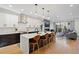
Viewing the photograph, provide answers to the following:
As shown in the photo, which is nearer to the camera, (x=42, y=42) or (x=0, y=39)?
(x=0, y=39)

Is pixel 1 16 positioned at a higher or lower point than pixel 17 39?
higher

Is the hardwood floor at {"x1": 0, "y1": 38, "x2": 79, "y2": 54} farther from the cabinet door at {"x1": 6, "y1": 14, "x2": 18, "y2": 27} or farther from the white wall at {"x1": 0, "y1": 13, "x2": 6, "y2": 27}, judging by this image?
the cabinet door at {"x1": 6, "y1": 14, "x2": 18, "y2": 27}

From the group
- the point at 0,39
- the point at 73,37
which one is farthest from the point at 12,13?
the point at 73,37

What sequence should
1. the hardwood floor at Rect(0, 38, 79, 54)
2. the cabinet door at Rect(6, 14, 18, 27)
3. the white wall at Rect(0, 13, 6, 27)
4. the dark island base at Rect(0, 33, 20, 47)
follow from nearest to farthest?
1. the hardwood floor at Rect(0, 38, 79, 54)
2. the dark island base at Rect(0, 33, 20, 47)
3. the white wall at Rect(0, 13, 6, 27)
4. the cabinet door at Rect(6, 14, 18, 27)

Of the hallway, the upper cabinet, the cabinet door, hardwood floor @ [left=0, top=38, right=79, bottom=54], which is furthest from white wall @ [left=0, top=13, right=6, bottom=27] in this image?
the hallway

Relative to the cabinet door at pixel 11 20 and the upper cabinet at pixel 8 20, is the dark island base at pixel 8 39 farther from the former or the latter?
the cabinet door at pixel 11 20

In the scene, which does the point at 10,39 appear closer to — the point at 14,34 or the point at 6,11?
the point at 14,34

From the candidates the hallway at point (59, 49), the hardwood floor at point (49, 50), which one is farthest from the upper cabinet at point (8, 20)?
the hallway at point (59, 49)

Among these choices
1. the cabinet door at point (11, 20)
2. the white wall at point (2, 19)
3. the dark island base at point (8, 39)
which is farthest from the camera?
the cabinet door at point (11, 20)

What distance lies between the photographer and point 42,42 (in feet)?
24.9

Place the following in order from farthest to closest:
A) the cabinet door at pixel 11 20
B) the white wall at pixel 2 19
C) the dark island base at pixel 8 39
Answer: the cabinet door at pixel 11 20, the white wall at pixel 2 19, the dark island base at pixel 8 39

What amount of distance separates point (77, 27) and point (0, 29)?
36.0 feet

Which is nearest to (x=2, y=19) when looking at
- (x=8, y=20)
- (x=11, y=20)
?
(x=8, y=20)

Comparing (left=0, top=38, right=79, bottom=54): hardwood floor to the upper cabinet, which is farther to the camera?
the upper cabinet
